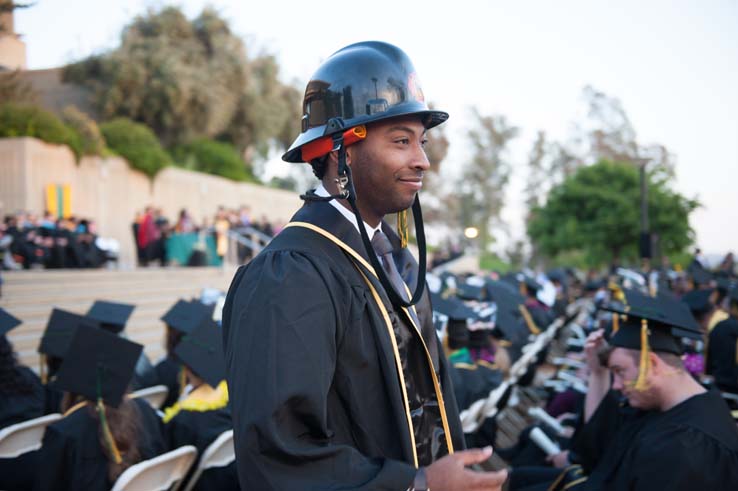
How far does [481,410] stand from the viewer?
15.7 ft

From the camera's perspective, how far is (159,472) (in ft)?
9.87

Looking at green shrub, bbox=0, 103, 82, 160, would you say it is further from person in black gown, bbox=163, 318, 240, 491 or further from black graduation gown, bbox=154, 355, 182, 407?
person in black gown, bbox=163, 318, 240, 491

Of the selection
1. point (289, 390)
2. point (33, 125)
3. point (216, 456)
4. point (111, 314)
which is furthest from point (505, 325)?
point (33, 125)

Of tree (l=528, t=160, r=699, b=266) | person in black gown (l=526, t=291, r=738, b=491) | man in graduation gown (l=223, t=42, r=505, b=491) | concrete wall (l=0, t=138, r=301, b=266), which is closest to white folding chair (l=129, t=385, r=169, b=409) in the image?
person in black gown (l=526, t=291, r=738, b=491)

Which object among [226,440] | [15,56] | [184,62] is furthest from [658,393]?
[184,62]

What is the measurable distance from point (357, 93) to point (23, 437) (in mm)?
2981

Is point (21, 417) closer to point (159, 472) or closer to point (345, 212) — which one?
point (159, 472)

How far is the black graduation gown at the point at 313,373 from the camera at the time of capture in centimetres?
133

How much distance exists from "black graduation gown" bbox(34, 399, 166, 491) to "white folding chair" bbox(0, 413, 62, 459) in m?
0.28

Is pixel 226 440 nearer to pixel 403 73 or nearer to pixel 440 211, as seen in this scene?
pixel 403 73

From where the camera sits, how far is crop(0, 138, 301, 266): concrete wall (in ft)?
57.5

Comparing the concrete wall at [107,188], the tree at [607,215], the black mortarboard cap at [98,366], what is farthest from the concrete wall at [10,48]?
the tree at [607,215]

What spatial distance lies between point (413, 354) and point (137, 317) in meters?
11.4

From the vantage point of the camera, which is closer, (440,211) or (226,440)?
(226,440)
